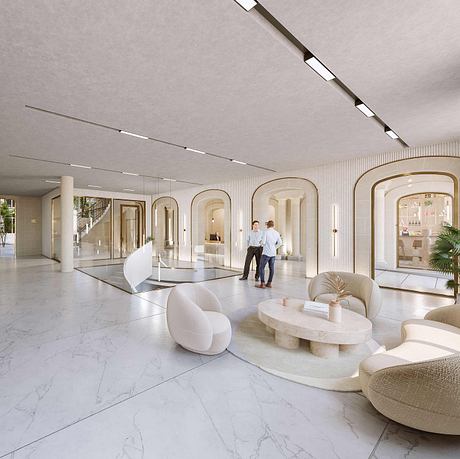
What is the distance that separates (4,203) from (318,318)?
20.6 meters

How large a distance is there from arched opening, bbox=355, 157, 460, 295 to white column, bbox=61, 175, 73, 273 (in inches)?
345

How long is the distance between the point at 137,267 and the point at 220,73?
543 cm

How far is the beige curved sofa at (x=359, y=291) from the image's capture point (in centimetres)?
396

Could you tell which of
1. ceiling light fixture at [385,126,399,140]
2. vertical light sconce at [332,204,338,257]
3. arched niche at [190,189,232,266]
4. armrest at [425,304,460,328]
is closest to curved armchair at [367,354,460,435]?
armrest at [425,304,460,328]

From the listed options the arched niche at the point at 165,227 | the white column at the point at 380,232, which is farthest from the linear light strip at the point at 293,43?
the arched niche at the point at 165,227

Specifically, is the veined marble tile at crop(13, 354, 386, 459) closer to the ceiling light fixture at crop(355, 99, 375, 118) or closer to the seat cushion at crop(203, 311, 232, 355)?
the seat cushion at crop(203, 311, 232, 355)

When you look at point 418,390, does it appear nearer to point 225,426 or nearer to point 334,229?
point 225,426

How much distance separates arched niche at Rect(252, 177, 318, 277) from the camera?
7.66 metres

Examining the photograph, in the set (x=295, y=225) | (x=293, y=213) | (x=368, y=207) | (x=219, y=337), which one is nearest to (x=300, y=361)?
(x=219, y=337)

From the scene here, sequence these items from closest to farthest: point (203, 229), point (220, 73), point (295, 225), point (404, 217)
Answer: point (220, 73) → point (203, 229) → point (295, 225) → point (404, 217)

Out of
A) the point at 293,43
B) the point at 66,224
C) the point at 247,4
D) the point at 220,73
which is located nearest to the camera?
the point at 247,4

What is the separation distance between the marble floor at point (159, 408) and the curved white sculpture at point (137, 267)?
2.62 m

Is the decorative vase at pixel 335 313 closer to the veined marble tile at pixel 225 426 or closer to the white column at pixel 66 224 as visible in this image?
the veined marble tile at pixel 225 426

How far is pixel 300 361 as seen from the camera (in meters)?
2.88
